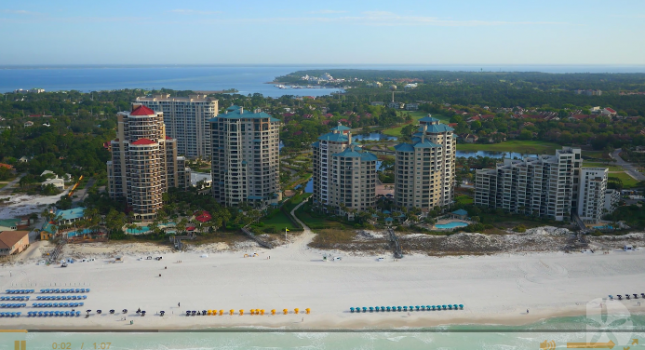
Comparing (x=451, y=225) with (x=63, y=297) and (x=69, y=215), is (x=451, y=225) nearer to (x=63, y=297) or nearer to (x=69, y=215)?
(x=63, y=297)

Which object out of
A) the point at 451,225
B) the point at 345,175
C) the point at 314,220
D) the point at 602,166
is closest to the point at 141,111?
the point at 314,220

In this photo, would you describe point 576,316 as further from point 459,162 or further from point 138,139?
point 459,162

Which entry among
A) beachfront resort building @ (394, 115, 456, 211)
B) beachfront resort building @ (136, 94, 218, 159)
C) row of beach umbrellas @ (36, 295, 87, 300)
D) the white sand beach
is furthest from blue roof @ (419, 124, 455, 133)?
beachfront resort building @ (136, 94, 218, 159)

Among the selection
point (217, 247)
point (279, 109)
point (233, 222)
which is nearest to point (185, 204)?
point (233, 222)

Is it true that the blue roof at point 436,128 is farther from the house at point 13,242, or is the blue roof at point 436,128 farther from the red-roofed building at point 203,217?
the house at point 13,242

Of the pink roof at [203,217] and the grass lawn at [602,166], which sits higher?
the grass lawn at [602,166]

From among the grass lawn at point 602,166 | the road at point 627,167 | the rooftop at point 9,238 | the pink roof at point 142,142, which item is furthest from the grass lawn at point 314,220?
the grass lawn at point 602,166
